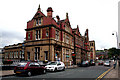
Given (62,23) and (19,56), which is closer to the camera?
(62,23)

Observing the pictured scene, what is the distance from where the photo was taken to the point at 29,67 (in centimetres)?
1384

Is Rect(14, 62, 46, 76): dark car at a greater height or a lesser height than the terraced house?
lesser

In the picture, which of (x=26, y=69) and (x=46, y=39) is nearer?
(x=26, y=69)

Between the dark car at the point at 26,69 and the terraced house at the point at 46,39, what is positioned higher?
the terraced house at the point at 46,39

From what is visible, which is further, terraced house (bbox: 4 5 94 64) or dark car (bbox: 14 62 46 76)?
terraced house (bbox: 4 5 94 64)

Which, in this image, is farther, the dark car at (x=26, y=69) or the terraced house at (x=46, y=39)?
the terraced house at (x=46, y=39)

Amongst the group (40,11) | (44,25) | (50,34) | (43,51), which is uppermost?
(40,11)

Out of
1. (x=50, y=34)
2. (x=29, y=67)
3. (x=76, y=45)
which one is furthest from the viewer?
(x=76, y=45)

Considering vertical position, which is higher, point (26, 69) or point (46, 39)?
point (46, 39)

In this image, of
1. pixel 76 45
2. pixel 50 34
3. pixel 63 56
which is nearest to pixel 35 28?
pixel 50 34

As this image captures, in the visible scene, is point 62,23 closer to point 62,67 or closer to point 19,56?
point 62,67

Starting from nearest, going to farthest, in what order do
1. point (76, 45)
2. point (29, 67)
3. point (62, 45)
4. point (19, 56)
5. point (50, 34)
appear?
1. point (29, 67)
2. point (50, 34)
3. point (62, 45)
4. point (19, 56)
5. point (76, 45)

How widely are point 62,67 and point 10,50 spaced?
2883cm

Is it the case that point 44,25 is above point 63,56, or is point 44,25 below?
above
